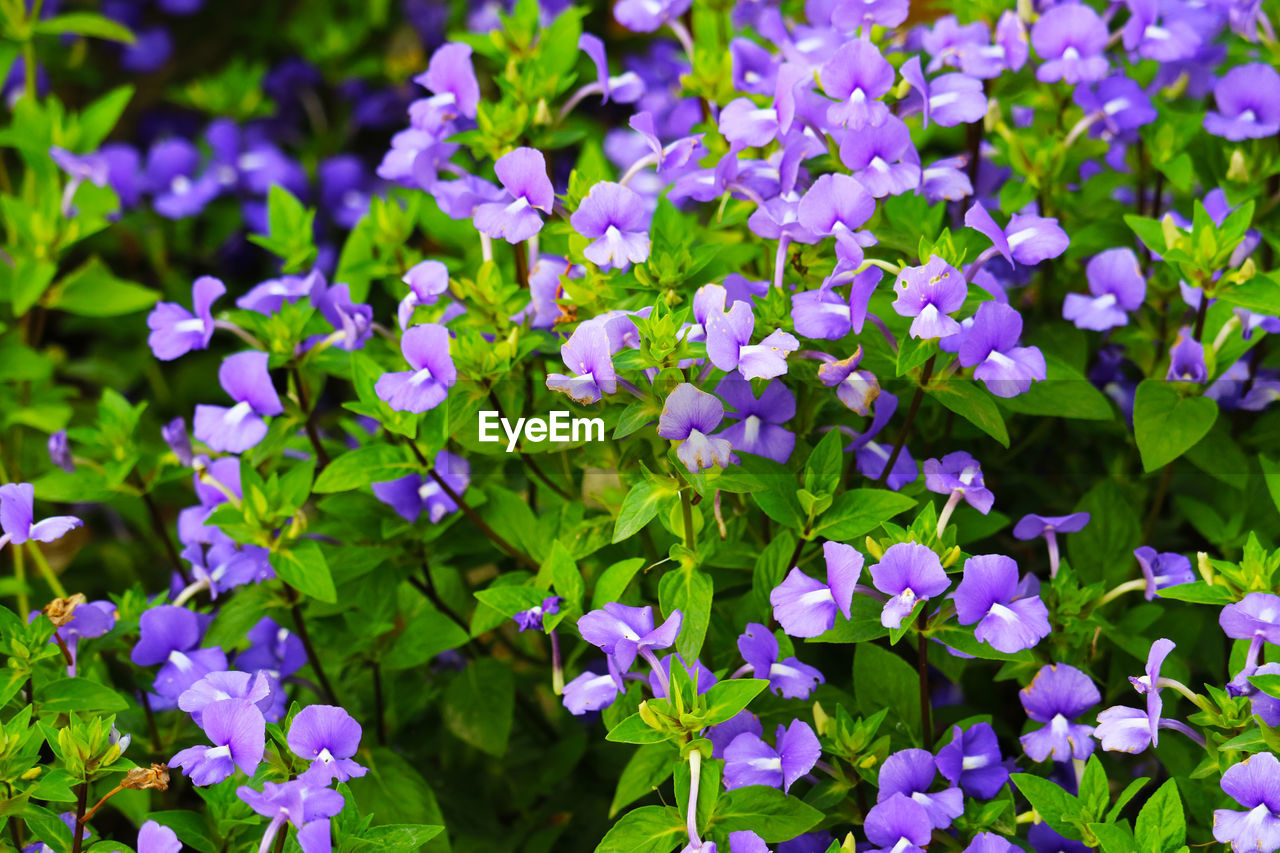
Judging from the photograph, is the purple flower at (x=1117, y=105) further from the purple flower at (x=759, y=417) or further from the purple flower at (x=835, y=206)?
the purple flower at (x=759, y=417)

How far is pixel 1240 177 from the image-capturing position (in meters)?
2.07

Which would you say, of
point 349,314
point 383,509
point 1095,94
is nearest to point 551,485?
point 383,509

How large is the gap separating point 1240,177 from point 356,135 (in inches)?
118

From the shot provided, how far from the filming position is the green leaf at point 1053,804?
1.55 meters

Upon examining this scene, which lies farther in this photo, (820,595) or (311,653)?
(311,653)

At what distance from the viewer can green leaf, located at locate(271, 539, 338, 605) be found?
1748mm

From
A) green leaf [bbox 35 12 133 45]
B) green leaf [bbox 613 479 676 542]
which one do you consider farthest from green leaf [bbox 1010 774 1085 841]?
green leaf [bbox 35 12 133 45]

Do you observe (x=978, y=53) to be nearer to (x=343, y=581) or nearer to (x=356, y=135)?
(x=343, y=581)

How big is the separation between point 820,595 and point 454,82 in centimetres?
107

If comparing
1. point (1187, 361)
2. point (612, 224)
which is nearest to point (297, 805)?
point (612, 224)

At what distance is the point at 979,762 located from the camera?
1.68m

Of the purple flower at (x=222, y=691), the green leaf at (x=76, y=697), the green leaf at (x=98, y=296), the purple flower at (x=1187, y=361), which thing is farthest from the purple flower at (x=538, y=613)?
the green leaf at (x=98, y=296)

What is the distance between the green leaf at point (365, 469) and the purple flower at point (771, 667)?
0.57 metres

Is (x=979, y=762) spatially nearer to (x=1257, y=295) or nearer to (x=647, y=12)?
(x=1257, y=295)
